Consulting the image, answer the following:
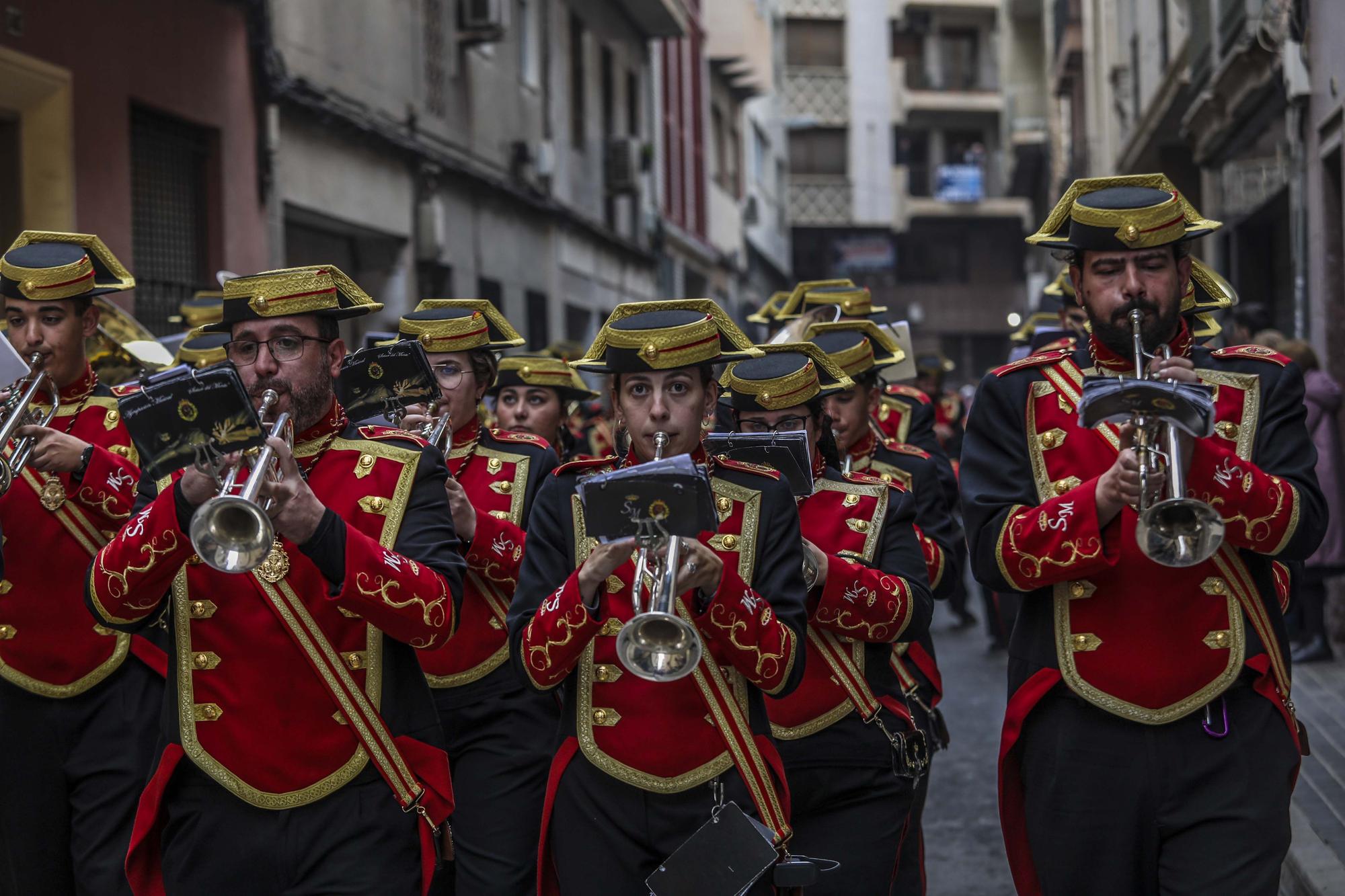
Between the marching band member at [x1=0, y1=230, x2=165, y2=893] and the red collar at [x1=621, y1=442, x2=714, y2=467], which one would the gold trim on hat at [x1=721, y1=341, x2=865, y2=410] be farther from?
the marching band member at [x1=0, y1=230, x2=165, y2=893]

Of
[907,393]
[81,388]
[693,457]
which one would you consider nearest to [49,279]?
[81,388]

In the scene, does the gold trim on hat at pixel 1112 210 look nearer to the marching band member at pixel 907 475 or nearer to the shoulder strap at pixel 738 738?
the shoulder strap at pixel 738 738

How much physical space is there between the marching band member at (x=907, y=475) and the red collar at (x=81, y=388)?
2.31 metres

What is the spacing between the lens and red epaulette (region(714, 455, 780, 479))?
14.7 feet

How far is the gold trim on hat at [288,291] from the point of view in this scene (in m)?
4.33

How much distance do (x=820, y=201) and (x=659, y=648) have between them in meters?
51.6

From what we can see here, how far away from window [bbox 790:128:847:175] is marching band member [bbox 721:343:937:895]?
163 ft

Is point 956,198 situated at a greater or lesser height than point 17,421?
greater

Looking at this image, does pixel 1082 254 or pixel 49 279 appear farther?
pixel 49 279

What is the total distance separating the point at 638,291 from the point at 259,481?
88.3 feet

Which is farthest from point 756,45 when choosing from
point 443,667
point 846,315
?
point 443,667

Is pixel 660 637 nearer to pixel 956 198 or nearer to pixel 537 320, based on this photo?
pixel 537 320

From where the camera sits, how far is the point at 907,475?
6609 mm

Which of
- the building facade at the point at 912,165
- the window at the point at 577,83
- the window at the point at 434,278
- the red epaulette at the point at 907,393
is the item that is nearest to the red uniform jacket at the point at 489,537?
the red epaulette at the point at 907,393
